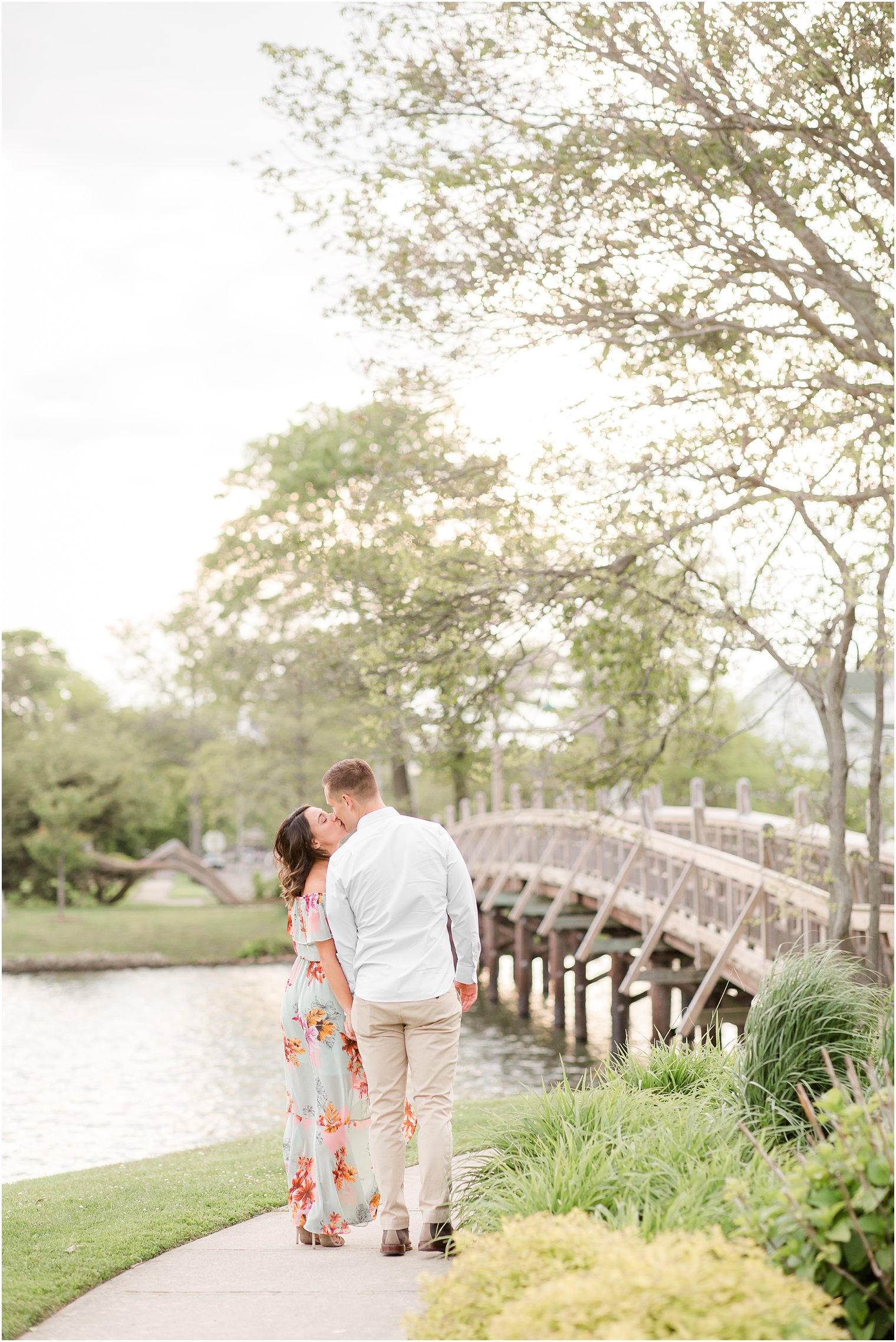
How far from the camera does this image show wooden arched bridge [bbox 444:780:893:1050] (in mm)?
13211

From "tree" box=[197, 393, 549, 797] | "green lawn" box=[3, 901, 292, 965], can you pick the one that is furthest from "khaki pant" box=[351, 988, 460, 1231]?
"green lawn" box=[3, 901, 292, 965]

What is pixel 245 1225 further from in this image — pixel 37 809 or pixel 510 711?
pixel 37 809

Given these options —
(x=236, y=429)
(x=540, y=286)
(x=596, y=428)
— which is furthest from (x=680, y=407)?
(x=236, y=429)

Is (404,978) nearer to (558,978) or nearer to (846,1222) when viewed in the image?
(846,1222)

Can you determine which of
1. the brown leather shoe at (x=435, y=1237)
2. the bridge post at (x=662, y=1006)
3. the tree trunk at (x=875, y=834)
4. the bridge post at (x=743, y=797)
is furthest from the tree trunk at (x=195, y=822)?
Answer: the brown leather shoe at (x=435, y=1237)

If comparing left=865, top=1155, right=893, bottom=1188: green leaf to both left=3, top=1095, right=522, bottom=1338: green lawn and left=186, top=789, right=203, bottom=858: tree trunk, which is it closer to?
left=3, top=1095, right=522, bottom=1338: green lawn

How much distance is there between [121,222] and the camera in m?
10.8

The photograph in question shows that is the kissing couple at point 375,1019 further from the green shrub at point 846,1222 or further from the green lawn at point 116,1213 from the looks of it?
the green shrub at point 846,1222

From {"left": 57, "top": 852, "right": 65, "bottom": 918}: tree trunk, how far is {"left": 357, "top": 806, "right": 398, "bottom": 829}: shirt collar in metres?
35.7

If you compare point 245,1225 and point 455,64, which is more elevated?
point 455,64

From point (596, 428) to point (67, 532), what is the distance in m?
4.90

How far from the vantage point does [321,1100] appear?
5.53 m

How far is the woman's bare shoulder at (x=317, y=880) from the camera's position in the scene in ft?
18.6

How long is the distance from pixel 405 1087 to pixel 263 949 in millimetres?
28552
